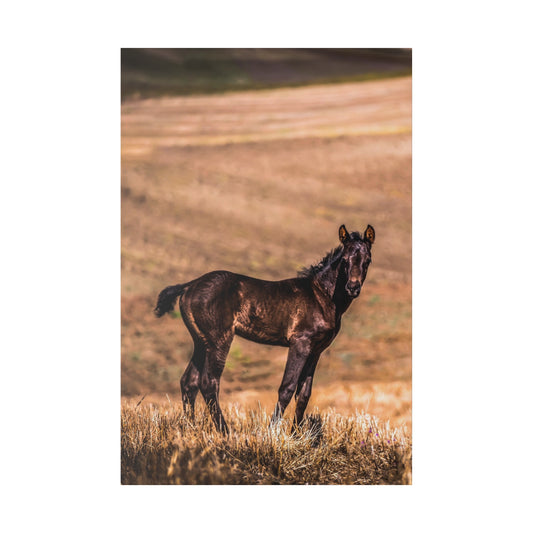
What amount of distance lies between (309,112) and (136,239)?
1336mm

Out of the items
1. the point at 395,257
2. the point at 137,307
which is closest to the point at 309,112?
the point at 395,257

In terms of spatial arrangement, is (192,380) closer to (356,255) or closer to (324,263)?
(324,263)

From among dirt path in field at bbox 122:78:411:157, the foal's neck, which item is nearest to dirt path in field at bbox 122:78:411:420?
dirt path in field at bbox 122:78:411:157

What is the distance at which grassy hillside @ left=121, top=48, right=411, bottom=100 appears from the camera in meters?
4.11

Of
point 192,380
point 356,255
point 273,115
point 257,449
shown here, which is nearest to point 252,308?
point 192,380

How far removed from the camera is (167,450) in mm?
3830

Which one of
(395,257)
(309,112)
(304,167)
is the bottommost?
(395,257)

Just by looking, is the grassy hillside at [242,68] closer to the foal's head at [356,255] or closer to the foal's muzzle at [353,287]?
the foal's head at [356,255]

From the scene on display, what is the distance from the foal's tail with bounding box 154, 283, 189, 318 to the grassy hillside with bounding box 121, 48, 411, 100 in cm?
120

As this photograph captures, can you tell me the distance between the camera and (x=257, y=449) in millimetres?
3799

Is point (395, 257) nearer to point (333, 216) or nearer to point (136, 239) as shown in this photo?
point (333, 216)

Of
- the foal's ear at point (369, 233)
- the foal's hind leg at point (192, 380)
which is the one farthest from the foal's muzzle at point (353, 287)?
the foal's hind leg at point (192, 380)

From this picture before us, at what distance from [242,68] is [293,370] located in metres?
1.87

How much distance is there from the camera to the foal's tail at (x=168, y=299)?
158 inches
